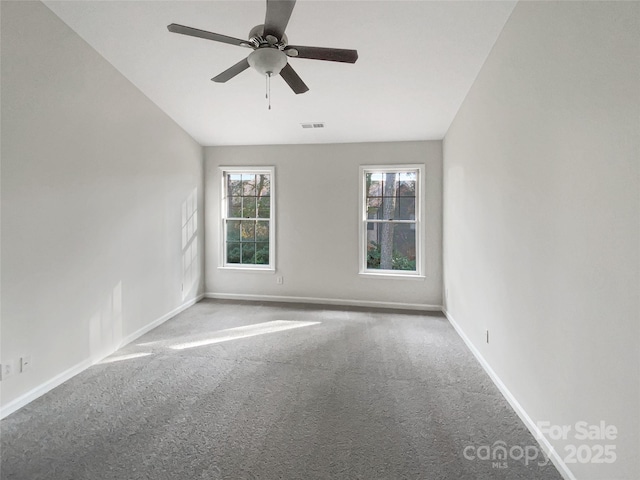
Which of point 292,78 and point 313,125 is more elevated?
point 313,125

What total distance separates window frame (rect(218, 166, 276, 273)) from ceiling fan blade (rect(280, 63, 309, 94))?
2.31m

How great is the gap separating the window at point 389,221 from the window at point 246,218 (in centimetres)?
162

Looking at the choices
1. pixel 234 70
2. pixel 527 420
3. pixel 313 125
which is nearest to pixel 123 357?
pixel 234 70

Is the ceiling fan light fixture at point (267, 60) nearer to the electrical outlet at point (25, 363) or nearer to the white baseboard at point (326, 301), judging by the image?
the electrical outlet at point (25, 363)

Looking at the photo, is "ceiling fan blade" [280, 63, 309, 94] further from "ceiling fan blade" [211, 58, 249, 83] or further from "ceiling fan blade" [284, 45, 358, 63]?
"ceiling fan blade" [211, 58, 249, 83]

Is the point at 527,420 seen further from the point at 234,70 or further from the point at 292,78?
the point at 234,70

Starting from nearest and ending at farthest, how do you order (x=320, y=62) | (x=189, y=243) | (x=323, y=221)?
1. (x=320, y=62)
2. (x=189, y=243)
3. (x=323, y=221)

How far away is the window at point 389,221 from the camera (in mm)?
4422

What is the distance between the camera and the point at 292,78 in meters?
2.26

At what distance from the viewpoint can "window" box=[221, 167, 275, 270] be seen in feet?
15.8

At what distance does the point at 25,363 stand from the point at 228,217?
3159 mm

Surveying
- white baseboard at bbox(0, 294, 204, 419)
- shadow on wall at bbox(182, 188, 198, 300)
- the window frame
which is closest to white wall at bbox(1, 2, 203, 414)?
white baseboard at bbox(0, 294, 204, 419)

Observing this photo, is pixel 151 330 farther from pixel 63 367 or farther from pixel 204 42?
pixel 204 42

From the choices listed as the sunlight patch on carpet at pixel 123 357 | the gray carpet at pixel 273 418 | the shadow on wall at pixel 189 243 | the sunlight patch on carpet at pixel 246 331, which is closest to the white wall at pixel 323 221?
the shadow on wall at pixel 189 243
